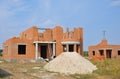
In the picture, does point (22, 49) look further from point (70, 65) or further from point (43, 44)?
point (70, 65)

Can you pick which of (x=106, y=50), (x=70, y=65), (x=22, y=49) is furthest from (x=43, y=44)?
(x=106, y=50)

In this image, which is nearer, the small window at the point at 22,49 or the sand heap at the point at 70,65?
the sand heap at the point at 70,65

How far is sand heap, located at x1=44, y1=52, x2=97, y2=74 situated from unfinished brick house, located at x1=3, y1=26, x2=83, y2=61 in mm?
11518

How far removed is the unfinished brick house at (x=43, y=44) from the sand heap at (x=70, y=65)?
11.5 meters

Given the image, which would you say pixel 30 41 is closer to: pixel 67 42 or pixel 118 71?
pixel 67 42

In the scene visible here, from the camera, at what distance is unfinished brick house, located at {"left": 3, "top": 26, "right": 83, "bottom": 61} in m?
35.9

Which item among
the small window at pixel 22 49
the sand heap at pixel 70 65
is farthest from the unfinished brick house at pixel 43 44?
the sand heap at pixel 70 65

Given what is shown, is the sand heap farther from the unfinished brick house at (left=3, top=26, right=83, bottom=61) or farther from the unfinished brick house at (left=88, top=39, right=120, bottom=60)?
the unfinished brick house at (left=88, top=39, right=120, bottom=60)

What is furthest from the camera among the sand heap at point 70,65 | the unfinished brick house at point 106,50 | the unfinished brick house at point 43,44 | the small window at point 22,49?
the unfinished brick house at point 106,50

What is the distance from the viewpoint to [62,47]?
1496 inches

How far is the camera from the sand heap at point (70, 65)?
22.9 metres

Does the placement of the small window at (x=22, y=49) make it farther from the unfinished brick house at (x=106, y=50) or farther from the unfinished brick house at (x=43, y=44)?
the unfinished brick house at (x=106, y=50)

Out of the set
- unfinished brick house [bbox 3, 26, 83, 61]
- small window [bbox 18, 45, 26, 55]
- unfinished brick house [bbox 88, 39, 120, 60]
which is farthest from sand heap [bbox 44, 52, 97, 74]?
unfinished brick house [bbox 88, 39, 120, 60]

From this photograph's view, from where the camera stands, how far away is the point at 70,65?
23.6 metres
